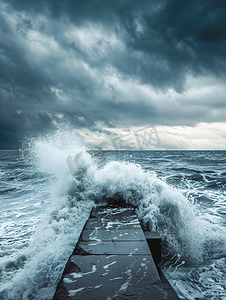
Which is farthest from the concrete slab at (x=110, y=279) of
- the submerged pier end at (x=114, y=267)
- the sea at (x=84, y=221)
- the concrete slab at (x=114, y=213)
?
the concrete slab at (x=114, y=213)

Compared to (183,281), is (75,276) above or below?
above

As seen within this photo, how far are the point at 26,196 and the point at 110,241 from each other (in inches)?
223

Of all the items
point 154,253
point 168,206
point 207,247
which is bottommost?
point 207,247

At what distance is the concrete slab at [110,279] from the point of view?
1589 mm

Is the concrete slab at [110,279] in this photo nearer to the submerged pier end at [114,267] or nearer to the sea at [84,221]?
the submerged pier end at [114,267]

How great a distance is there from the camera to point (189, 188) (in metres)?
7.93

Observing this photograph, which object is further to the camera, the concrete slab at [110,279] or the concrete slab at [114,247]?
the concrete slab at [114,247]

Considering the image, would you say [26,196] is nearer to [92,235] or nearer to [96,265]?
[92,235]

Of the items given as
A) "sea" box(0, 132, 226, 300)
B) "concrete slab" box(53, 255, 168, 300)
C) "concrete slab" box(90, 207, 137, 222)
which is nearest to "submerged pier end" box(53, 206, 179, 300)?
"concrete slab" box(53, 255, 168, 300)

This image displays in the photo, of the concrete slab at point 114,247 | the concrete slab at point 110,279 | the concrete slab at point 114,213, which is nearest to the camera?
the concrete slab at point 110,279

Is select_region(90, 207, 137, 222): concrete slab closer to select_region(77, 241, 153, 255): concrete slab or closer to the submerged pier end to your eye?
the submerged pier end

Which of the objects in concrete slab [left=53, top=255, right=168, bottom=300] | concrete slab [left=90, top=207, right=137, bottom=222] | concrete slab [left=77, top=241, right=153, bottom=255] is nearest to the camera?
concrete slab [left=53, top=255, right=168, bottom=300]

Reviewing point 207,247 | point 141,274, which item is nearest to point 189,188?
point 207,247

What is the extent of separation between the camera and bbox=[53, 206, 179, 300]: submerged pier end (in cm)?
162
